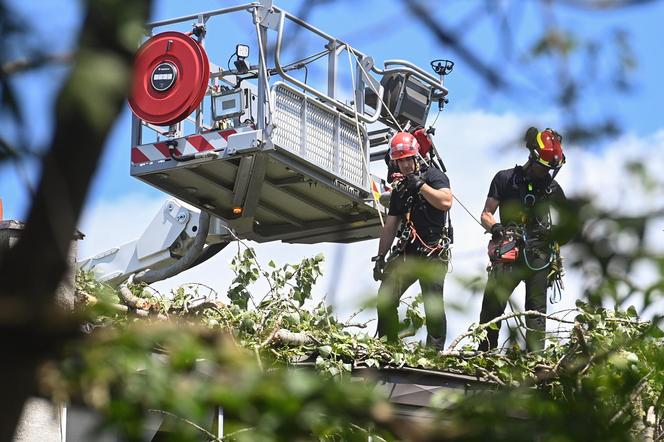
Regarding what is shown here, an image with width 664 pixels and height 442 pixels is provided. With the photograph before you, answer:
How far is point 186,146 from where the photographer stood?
1048 centimetres

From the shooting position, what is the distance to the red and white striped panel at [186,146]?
10312mm

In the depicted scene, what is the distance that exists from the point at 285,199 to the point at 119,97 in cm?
954

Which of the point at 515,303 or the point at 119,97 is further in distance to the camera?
the point at 515,303

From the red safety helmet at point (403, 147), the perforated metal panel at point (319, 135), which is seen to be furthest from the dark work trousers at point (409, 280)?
the perforated metal panel at point (319, 135)

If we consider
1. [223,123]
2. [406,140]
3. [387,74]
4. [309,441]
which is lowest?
[309,441]

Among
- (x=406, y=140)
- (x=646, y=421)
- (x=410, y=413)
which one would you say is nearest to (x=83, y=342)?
(x=646, y=421)

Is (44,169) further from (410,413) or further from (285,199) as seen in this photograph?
(285,199)

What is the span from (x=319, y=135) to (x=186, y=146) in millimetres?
1011

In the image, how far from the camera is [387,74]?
37.9ft

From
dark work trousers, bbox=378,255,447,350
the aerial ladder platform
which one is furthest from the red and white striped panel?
dark work trousers, bbox=378,255,447,350

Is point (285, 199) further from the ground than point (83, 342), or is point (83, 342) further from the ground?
point (285, 199)

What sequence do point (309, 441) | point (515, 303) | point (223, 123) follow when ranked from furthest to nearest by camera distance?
1. point (223, 123)
2. point (515, 303)
3. point (309, 441)

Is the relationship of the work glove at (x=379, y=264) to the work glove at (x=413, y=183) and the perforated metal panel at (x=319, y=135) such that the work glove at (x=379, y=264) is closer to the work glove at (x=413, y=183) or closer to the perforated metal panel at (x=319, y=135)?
the work glove at (x=413, y=183)

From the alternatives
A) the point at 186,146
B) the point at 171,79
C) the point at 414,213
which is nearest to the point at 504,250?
the point at 414,213
